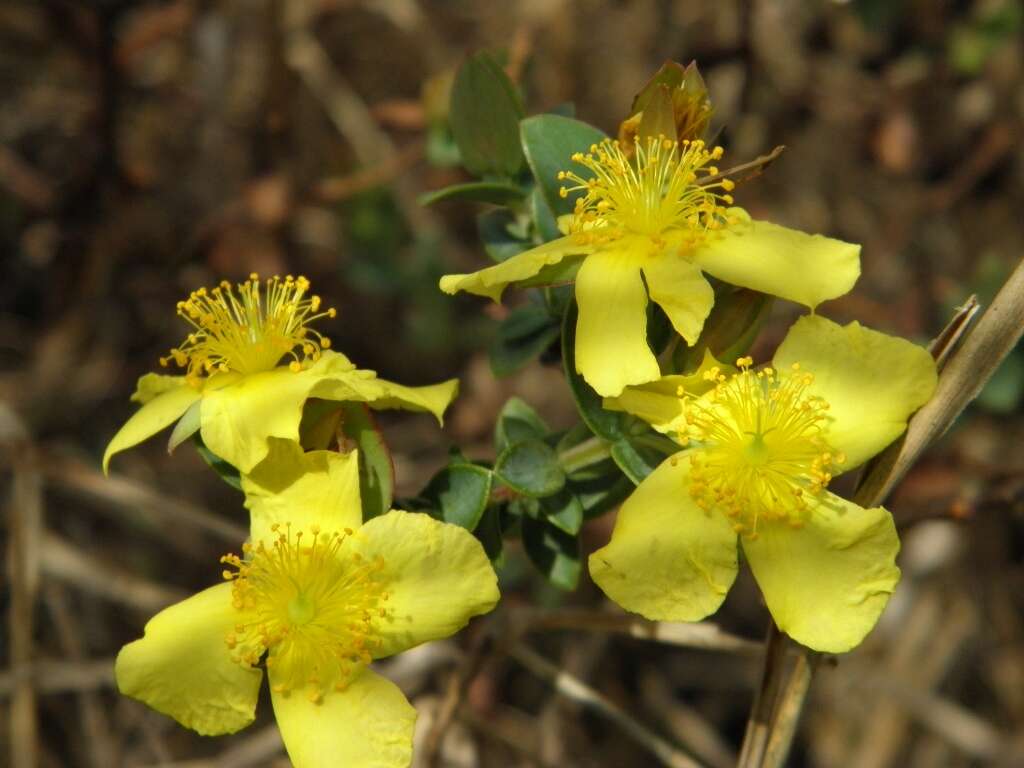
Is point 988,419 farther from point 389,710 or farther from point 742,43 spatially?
point 389,710

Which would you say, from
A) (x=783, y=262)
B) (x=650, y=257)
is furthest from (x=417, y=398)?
(x=783, y=262)

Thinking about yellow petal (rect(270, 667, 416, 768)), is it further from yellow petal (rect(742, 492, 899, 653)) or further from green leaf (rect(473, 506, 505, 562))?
yellow petal (rect(742, 492, 899, 653))

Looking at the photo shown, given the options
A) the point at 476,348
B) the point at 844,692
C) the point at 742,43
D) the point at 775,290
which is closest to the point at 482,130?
the point at 775,290

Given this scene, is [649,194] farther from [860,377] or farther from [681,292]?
[860,377]

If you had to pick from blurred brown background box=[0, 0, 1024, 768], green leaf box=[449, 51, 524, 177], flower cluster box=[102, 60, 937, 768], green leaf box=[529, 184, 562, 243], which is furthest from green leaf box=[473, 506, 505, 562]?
blurred brown background box=[0, 0, 1024, 768]

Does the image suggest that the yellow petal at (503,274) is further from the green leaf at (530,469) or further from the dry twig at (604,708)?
the dry twig at (604,708)

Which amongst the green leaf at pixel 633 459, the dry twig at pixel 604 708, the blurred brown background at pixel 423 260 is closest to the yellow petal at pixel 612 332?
the green leaf at pixel 633 459

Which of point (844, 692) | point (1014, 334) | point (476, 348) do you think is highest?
point (1014, 334)
